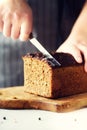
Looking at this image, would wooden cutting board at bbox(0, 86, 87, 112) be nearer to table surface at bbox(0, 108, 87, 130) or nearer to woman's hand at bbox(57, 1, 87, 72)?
table surface at bbox(0, 108, 87, 130)

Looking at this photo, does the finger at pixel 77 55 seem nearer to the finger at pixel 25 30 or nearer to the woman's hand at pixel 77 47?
the woman's hand at pixel 77 47

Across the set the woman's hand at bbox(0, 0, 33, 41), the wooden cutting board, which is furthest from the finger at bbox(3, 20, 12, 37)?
the wooden cutting board

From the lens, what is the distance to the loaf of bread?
1.46 metres

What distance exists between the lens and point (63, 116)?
1342 mm

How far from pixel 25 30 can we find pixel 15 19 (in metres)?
0.07

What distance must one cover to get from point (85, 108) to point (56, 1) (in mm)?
612

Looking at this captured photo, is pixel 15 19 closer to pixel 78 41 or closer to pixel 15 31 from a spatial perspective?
pixel 15 31

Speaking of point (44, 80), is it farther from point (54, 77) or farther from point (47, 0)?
point (47, 0)

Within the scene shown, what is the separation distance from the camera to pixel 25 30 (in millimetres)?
1522

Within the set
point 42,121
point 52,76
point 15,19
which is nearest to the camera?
point 42,121

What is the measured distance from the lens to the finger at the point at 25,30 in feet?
4.97

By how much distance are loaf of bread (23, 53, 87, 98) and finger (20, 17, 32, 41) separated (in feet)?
0.22

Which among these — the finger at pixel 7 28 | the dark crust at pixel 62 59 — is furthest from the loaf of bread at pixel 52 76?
the finger at pixel 7 28

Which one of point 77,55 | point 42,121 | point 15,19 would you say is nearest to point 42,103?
point 42,121
